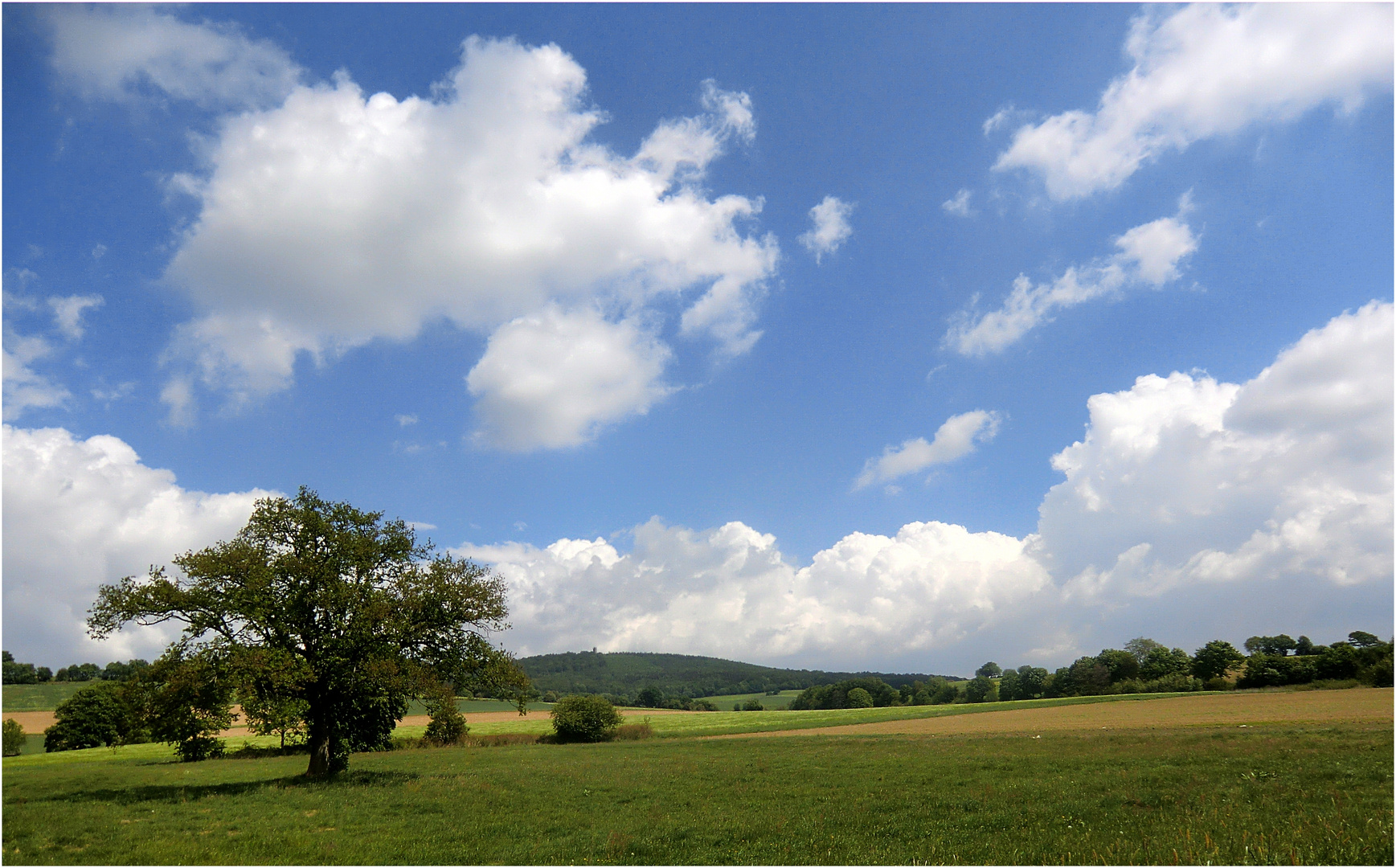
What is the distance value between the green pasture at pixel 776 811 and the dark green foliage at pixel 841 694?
146 meters

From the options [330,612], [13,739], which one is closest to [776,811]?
[330,612]

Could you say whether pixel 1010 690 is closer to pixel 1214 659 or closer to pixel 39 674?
pixel 1214 659

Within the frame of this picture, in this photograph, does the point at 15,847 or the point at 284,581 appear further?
the point at 284,581

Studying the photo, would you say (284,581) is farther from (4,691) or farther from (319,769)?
(4,691)

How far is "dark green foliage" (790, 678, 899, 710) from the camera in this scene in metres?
176

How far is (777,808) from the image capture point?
2441cm

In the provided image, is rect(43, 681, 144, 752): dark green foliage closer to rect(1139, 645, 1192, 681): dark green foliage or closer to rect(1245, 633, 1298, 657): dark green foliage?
rect(1139, 645, 1192, 681): dark green foliage

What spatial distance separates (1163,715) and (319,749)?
281 ft

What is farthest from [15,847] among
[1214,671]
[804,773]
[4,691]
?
[1214,671]

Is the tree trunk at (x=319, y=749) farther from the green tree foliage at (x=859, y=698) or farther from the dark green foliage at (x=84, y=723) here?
the green tree foliage at (x=859, y=698)

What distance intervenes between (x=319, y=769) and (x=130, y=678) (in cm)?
977

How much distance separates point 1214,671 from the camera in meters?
127

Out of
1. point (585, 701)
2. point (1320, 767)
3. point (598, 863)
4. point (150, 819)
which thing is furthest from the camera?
point (585, 701)

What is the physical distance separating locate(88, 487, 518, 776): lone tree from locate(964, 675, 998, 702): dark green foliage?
164 meters
